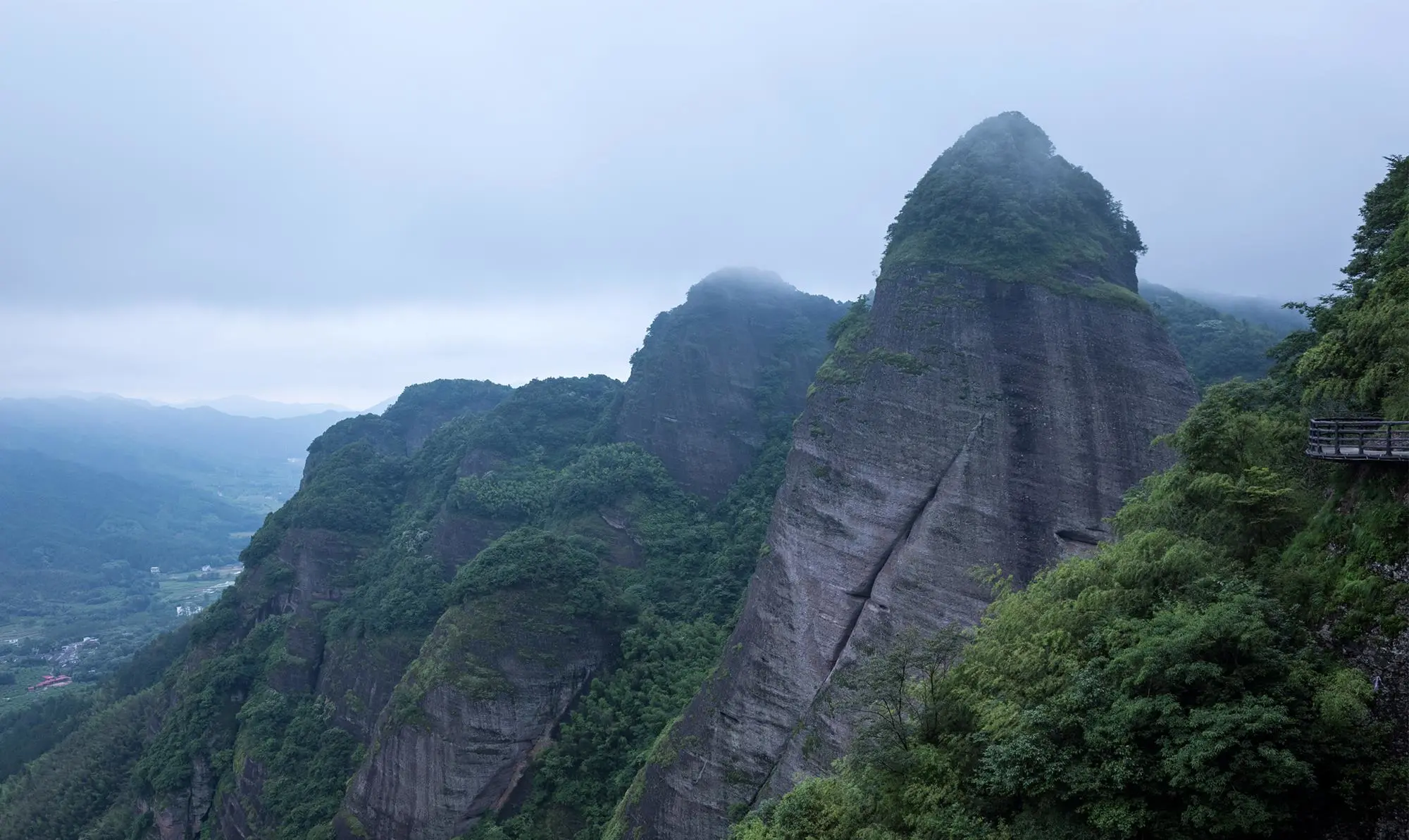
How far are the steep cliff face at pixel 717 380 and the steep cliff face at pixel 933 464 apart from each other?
25.1 metres

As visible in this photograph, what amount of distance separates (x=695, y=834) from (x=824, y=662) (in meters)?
7.23

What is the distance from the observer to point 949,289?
26.8 meters

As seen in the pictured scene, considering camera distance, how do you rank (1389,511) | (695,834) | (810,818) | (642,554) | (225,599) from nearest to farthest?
(1389,511)
(810,818)
(695,834)
(642,554)
(225,599)

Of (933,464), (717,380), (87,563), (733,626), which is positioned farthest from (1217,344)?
(87,563)

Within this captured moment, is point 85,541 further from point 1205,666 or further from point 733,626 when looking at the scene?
point 1205,666

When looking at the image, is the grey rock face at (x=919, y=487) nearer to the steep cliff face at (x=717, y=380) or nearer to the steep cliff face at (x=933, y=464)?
the steep cliff face at (x=933, y=464)

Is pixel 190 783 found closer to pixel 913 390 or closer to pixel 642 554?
pixel 642 554

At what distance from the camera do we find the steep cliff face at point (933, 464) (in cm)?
2366

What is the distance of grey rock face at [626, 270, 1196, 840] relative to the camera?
23609 mm

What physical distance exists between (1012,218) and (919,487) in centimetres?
1089

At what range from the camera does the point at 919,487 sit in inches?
985

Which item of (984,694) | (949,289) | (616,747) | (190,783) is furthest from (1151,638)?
(190,783)

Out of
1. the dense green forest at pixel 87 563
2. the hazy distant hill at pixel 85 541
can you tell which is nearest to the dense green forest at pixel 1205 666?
the dense green forest at pixel 87 563

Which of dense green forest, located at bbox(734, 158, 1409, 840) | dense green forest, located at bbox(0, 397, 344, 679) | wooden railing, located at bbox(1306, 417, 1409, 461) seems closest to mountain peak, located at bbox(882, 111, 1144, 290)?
dense green forest, located at bbox(734, 158, 1409, 840)
